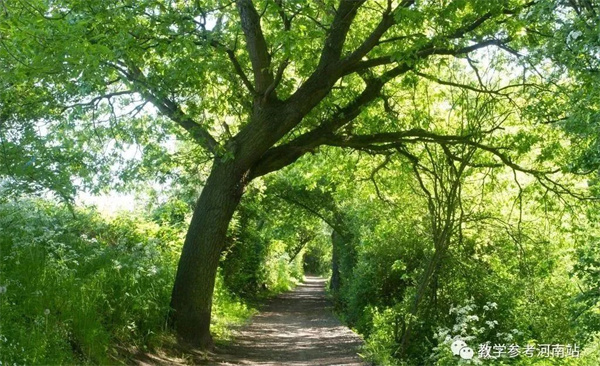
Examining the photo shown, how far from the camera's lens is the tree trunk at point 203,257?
36.1 feet

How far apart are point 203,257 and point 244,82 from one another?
3.36m

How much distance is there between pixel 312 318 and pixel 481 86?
1296 centimetres

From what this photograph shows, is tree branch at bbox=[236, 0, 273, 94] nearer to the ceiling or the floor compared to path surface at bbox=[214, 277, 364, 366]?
nearer to the ceiling

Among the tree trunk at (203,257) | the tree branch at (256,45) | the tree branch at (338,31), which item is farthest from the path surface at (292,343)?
the tree branch at (338,31)

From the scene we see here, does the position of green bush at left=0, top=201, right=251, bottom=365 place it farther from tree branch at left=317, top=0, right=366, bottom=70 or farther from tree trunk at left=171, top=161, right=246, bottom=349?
tree branch at left=317, top=0, right=366, bottom=70

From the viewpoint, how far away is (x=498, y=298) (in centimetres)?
1189

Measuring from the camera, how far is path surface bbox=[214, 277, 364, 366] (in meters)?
11.7

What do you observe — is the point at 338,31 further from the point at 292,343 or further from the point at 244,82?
the point at 292,343

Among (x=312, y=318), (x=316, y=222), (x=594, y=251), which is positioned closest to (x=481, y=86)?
(x=594, y=251)

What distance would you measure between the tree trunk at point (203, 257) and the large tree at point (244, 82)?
2cm

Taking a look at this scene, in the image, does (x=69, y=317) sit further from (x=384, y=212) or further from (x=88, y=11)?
(x=384, y=212)

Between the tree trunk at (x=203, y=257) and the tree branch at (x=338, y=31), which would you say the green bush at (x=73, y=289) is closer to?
the tree trunk at (x=203, y=257)

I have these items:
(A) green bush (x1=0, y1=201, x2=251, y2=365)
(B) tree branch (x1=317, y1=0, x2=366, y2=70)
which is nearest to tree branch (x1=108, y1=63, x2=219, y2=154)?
(A) green bush (x1=0, y1=201, x2=251, y2=365)

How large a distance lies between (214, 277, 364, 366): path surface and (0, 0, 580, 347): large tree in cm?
126
